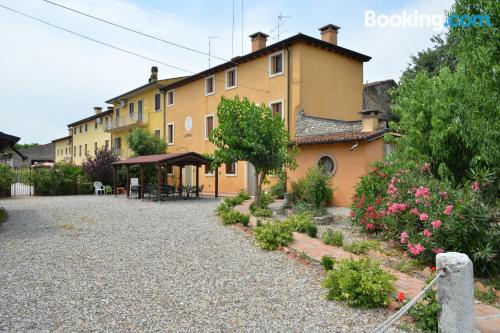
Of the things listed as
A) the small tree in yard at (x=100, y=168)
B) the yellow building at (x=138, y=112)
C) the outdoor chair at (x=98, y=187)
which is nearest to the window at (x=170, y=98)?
the yellow building at (x=138, y=112)

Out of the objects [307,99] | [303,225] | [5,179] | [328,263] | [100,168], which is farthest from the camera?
[100,168]

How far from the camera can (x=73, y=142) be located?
4588 centimetres

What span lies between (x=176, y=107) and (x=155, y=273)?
21.8 m

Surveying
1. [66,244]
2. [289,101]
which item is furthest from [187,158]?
[66,244]

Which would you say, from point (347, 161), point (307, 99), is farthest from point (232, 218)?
point (307, 99)

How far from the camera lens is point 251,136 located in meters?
12.4

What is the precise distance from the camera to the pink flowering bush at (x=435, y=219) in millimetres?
5609

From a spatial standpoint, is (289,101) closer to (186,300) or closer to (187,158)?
(187,158)

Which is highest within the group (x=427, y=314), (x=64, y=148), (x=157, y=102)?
(x=157, y=102)

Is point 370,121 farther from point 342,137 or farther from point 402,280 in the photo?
point 402,280

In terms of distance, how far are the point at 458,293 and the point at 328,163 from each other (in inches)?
458

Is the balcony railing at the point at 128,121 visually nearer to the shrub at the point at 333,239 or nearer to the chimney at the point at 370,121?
the chimney at the point at 370,121

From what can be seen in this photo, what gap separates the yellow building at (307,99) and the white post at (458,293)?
10.2 meters

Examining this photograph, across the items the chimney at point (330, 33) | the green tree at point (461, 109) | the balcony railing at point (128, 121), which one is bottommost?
the green tree at point (461, 109)
